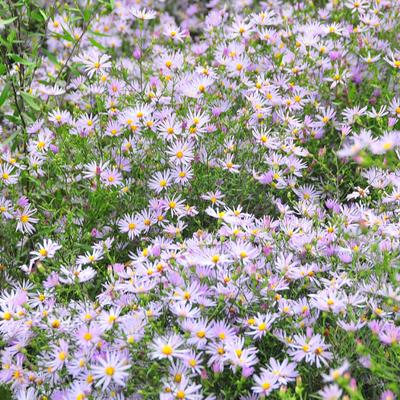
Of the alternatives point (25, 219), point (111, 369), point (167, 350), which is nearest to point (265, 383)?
point (167, 350)

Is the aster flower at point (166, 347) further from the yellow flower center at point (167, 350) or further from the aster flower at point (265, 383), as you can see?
the aster flower at point (265, 383)

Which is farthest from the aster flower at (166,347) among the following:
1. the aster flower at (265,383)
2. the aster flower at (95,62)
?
the aster flower at (95,62)

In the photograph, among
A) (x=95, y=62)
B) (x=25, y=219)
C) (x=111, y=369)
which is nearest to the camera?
(x=111, y=369)

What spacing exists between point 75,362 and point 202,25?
111 inches

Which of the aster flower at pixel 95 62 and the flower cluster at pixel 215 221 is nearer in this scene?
the flower cluster at pixel 215 221

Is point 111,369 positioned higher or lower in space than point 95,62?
lower

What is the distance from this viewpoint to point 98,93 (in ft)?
9.82

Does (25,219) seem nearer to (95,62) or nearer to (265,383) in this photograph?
(95,62)

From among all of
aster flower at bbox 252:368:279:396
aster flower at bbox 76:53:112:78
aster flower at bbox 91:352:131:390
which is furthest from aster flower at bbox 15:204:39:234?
aster flower at bbox 252:368:279:396

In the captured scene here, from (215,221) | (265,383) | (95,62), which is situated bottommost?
(215,221)

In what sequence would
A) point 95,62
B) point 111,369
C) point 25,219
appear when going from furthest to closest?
point 95,62 < point 25,219 < point 111,369

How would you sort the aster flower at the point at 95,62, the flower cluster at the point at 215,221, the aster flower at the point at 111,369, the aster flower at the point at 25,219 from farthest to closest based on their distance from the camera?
the aster flower at the point at 95,62 → the aster flower at the point at 25,219 → the flower cluster at the point at 215,221 → the aster flower at the point at 111,369

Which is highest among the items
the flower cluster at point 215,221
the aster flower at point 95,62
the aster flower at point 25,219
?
the aster flower at point 95,62

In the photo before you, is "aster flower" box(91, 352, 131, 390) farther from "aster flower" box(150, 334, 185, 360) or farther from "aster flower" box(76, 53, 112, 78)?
"aster flower" box(76, 53, 112, 78)
